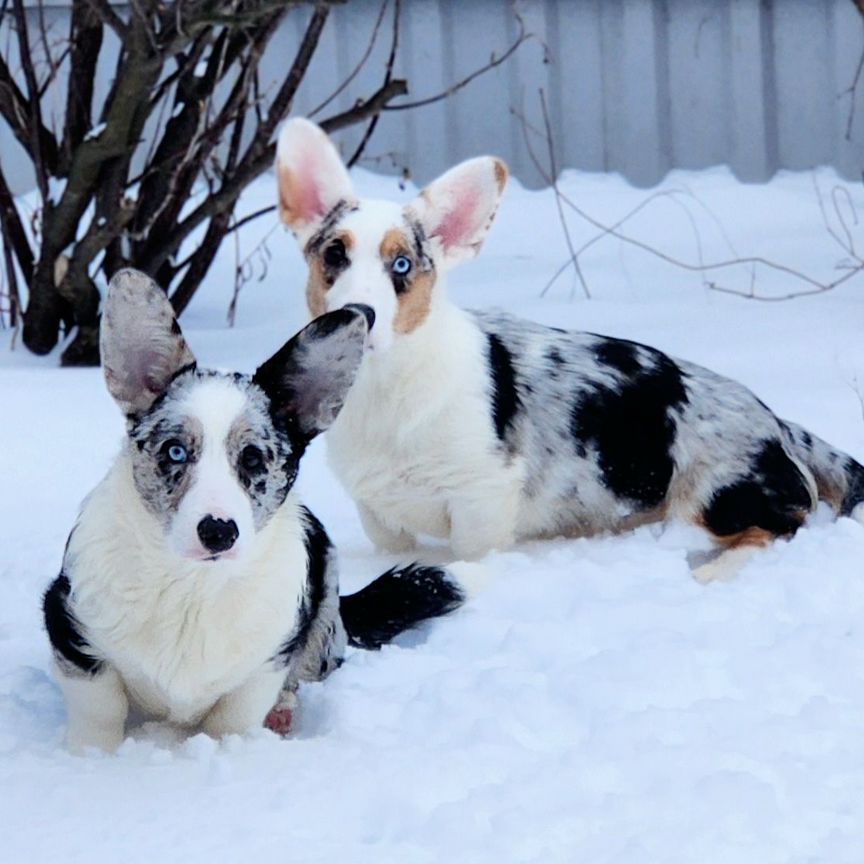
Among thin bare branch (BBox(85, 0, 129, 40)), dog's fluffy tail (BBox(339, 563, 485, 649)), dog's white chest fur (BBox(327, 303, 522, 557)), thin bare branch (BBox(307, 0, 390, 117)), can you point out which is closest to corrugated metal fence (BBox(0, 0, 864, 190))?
thin bare branch (BBox(307, 0, 390, 117))

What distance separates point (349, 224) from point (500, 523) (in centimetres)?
80

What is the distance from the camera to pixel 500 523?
4340 mm

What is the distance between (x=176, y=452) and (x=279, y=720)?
2.04 feet

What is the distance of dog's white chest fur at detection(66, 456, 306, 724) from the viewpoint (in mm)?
3158

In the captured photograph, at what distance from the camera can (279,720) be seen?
3.37 meters

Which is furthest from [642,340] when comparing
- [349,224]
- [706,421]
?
[349,224]

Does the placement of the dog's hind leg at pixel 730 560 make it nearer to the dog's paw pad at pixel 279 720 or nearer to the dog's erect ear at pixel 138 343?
the dog's paw pad at pixel 279 720

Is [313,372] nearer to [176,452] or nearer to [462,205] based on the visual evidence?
[176,452]

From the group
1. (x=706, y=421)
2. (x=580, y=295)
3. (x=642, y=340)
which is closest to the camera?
(x=706, y=421)

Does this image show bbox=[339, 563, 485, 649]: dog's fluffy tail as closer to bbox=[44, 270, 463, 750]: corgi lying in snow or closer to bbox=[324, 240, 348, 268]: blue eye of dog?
bbox=[44, 270, 463, 750]: corgi lying in snow

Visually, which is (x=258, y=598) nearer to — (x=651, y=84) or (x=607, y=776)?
(x=607, y=776)

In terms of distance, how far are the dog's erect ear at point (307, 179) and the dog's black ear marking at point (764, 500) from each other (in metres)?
1.18

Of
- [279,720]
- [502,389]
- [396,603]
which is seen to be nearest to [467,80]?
[502,389]

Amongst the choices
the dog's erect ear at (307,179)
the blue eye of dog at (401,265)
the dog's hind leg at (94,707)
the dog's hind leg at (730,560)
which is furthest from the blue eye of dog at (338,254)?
the dog's hind leg at (94,707)
